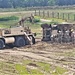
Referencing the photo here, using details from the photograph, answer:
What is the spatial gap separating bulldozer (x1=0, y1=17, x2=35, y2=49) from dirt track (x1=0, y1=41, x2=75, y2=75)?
2.53ft

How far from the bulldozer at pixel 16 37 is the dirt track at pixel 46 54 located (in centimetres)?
77

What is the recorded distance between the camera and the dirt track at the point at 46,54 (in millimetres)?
30484

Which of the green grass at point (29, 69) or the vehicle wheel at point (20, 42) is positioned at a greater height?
the green grass at point (29, 69)

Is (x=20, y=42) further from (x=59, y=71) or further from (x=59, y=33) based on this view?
(x=59, y=71)

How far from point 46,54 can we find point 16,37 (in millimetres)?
5743

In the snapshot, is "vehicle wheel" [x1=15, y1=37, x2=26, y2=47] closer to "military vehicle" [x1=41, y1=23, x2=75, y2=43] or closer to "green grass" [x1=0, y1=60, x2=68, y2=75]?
"military vehicle" [x1=41, y1=23, x2=75, y2=43]

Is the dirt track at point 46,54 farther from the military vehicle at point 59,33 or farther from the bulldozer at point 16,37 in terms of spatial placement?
the military vehicle at point 59,33

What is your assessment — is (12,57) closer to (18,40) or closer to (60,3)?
(18,40)

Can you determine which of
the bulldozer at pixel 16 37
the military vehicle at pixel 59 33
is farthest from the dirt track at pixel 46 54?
the military vehicle at pixel 59 33

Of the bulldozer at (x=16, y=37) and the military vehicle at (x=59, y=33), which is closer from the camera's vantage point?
the bulldozer at (x=16, y=37)

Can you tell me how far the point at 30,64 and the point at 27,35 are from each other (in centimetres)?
1100

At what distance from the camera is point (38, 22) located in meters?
66.5

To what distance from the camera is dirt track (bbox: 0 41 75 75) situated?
30.5 meters

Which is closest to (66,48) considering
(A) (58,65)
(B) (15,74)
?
(A) (58,65)
